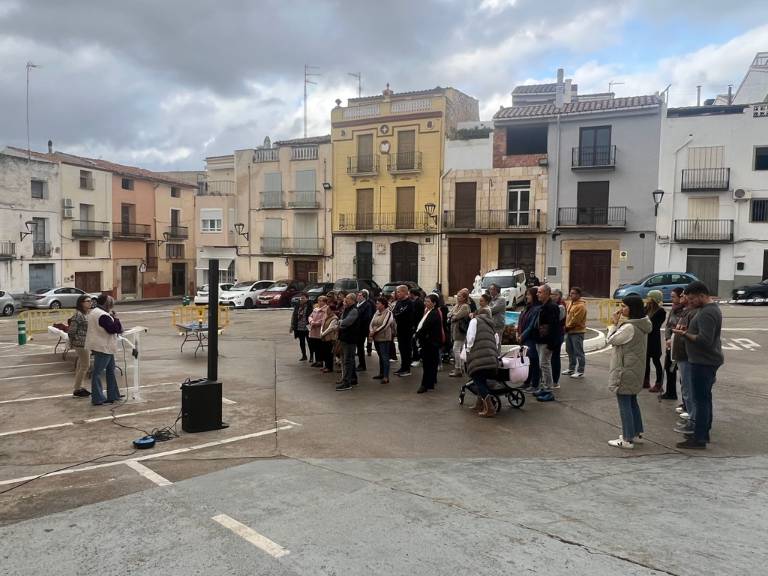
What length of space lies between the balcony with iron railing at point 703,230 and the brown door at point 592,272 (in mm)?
3429

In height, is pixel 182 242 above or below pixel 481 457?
above

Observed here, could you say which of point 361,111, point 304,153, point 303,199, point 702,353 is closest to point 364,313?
point 702,353

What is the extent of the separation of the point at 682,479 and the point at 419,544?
2.84 meters

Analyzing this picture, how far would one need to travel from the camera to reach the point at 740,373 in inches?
404

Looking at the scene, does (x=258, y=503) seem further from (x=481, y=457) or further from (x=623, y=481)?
(x=623, y=481)

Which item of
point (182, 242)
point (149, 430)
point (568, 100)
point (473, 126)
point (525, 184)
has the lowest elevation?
point (149, 430)

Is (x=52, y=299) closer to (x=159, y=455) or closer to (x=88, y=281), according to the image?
(x=88, y=281)

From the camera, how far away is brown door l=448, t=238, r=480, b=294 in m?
32.3

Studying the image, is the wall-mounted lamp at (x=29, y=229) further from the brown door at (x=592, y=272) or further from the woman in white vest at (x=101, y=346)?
the brown door at (x=592, y=272)

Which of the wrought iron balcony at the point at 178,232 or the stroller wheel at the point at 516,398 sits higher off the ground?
the wrought iron balcony at the point at 178,232

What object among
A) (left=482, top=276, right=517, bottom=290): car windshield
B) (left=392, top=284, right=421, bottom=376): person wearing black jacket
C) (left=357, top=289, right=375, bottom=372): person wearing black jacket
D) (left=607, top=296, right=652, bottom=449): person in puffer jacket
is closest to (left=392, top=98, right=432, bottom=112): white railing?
(left=482, top=276, right=517, bottom=290): car windshield

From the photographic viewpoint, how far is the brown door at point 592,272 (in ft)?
97.3

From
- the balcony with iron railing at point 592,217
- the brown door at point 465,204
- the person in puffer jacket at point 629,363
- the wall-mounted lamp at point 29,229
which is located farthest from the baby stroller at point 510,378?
the wall-mounted lamp at point 29,229

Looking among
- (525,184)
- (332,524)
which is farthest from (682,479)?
(525,184)
